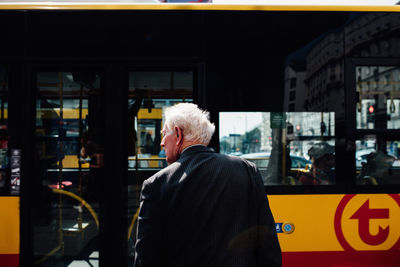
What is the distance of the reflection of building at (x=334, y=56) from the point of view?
3.00 meters

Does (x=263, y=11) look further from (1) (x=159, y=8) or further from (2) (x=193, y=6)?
(1) (x=159, y=8)

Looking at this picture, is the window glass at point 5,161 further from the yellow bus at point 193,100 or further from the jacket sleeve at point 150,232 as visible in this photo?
the jacket sleeve at point 150,232

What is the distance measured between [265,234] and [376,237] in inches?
71.5

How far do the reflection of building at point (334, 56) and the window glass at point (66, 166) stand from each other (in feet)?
5.74

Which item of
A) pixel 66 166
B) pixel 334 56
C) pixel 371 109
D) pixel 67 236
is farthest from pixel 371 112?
pixel 67 236

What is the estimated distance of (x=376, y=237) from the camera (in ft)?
9.60

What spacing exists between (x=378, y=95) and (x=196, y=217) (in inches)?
91.7

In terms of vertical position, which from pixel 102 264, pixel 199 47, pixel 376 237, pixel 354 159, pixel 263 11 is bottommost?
pixel 102 264

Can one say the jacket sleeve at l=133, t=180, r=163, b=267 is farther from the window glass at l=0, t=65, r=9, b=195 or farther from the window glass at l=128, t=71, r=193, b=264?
the window glass at l=0, t=65, r=9, b=195

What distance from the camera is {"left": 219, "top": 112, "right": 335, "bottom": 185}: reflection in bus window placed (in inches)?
118

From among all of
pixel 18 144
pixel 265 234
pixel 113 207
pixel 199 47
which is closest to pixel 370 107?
pixel 199 47

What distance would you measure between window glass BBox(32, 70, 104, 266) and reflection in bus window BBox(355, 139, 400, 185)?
227 centimetres

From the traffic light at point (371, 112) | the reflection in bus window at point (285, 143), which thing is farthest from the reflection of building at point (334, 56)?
the traffic light at point (371, 112)

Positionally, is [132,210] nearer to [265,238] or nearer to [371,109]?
[265,238]
